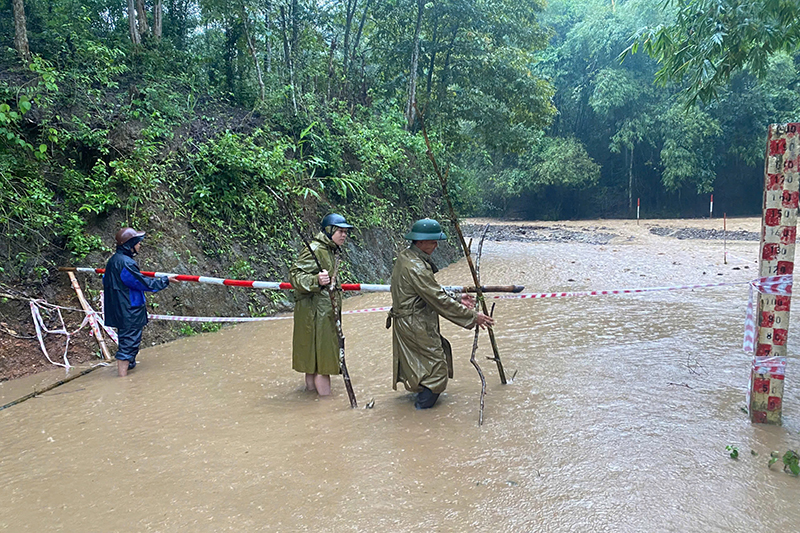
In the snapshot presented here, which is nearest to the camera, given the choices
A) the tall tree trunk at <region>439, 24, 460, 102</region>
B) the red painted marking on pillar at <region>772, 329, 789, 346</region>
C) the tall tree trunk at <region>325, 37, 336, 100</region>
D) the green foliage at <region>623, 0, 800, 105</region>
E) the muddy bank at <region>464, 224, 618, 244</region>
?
the red painted marking on pillar at <region>772, 329, 789, 346</region>

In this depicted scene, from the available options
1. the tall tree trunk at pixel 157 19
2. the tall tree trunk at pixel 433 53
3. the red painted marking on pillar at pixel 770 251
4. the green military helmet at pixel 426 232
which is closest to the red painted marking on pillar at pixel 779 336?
the red painted marking on pillar at pixel 770 251

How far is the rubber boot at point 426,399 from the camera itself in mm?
4387

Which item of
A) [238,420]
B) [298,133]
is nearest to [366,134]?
[298,133]

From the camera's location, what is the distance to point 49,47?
9.32m

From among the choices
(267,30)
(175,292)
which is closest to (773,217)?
(175,292)

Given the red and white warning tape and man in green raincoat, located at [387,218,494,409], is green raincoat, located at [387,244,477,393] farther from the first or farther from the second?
the red and white warning tape

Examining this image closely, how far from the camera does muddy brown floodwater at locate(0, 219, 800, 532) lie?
2.91m

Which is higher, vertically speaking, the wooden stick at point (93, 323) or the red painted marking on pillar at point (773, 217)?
the red painted marking on pillar at point (773, 217)

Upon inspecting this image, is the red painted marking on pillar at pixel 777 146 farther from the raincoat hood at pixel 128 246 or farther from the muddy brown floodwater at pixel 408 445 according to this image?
the raincoat hood at pixel 128 246

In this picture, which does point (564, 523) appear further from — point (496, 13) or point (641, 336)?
point (496, 13)

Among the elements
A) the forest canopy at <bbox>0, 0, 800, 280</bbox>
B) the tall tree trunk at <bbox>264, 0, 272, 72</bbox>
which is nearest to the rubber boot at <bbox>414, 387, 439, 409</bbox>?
the forest canopy at <bbox>0, 0, 800, 280</bbox>

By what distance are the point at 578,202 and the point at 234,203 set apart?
28.2 m

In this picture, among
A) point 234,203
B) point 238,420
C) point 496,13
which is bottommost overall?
point 238,420

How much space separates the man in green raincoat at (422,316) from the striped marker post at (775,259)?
200 cm
